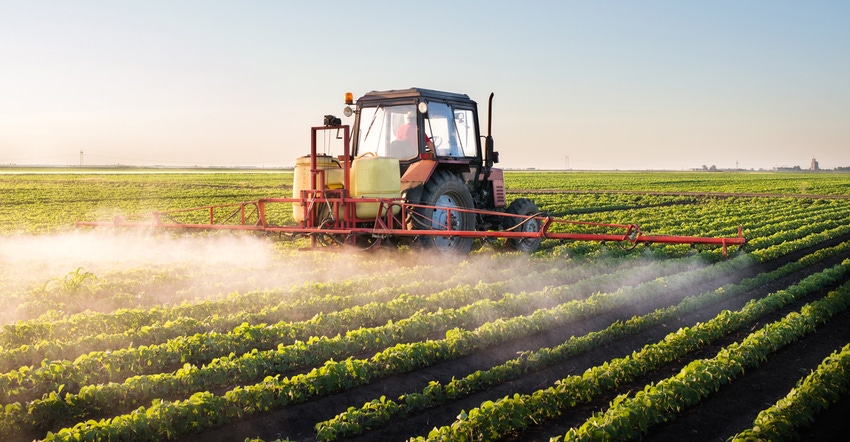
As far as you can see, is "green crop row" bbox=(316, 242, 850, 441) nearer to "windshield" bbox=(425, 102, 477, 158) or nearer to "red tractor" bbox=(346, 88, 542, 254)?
"red tractor" bbox=(346, 88, 542, 254)

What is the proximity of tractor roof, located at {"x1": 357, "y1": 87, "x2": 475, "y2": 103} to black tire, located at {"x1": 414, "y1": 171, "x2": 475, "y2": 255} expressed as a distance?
1.23 metres

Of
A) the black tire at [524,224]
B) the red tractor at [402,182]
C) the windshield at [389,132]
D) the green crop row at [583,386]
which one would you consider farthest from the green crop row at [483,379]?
the windshield at [389,132]

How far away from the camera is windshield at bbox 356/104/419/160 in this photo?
11.4 m

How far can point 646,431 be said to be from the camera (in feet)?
16.9

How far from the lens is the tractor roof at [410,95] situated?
11305 mm

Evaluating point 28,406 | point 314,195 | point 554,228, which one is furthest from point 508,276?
point 554,228

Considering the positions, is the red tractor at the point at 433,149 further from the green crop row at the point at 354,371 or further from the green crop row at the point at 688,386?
the green crop row at the point at 688,386

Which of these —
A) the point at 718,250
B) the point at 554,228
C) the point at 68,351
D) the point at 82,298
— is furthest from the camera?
the point at 554,228

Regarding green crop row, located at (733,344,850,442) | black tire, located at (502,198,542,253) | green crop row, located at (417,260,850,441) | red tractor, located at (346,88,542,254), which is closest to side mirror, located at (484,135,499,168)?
red tractor, located at (346,88,542,254)

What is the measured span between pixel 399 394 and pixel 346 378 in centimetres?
47

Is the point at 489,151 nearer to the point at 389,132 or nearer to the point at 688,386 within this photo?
the point at 389,132

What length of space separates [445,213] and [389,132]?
1648 mm

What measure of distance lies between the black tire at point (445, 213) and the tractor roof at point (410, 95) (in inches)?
48.4

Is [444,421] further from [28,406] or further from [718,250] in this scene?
[718,250]
